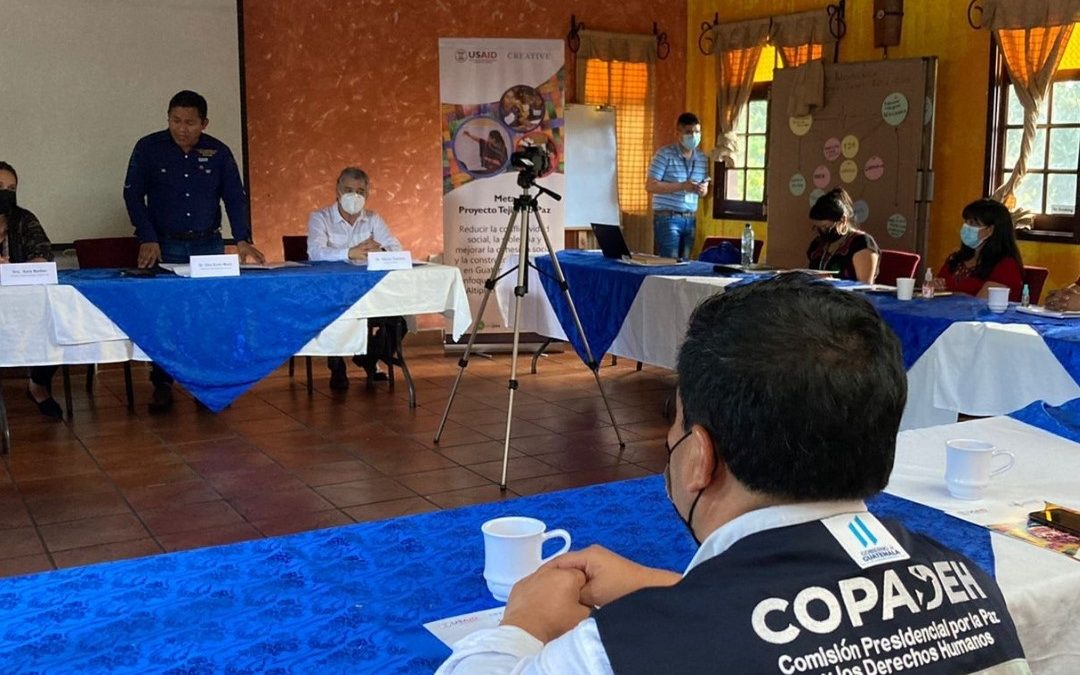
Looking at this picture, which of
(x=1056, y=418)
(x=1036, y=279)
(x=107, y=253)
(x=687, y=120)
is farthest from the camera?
(x=687, y=120)

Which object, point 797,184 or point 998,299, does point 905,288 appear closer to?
point 998,299

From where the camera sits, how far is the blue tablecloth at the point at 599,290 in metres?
5.36

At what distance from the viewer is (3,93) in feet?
19.8

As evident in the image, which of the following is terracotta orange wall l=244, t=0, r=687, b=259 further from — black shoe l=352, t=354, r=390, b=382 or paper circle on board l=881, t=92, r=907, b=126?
paper circle on board l=881, t=92, r=907, b=126

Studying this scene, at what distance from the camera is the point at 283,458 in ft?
14.7

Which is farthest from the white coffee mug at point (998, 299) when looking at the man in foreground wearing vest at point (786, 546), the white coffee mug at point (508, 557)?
the man in foreground wearing vest at point (786, 546)

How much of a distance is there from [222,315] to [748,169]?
16.0 ft

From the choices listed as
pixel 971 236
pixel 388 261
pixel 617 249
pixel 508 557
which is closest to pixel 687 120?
pixel 617 249

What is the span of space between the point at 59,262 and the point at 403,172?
225 cm

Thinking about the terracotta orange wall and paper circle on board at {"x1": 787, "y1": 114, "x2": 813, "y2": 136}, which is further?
paper circle on board at {"x1": 787, "y1": 114, "x2": 813, "y2": 136}

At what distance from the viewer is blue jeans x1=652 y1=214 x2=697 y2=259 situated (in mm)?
7730

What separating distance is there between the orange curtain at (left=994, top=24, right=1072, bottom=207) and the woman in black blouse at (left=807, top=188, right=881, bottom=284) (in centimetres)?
121

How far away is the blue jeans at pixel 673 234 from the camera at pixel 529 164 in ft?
11.7

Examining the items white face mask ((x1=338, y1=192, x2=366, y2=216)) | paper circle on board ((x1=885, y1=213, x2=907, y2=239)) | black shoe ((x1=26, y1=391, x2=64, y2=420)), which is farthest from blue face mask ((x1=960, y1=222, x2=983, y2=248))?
black shoe ((x1=26, y1=391, x2=64, y2=420))
